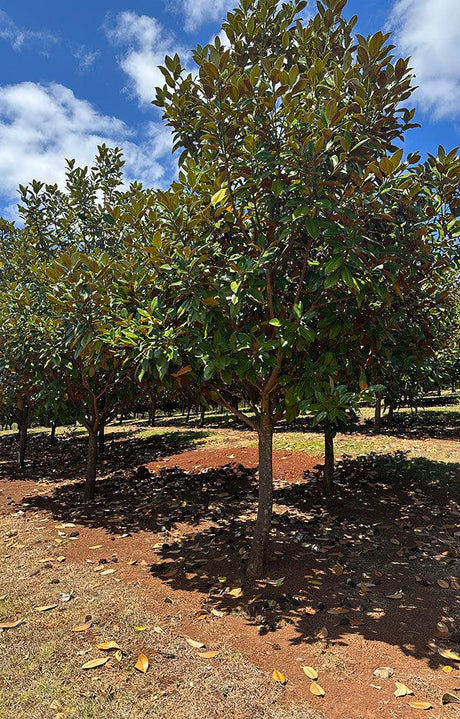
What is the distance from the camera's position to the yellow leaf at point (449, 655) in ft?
11.0

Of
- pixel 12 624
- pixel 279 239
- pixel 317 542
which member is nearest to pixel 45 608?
pixel 12 624

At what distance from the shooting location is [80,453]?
14.4m

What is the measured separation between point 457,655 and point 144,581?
3.24 m

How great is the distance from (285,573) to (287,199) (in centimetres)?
424

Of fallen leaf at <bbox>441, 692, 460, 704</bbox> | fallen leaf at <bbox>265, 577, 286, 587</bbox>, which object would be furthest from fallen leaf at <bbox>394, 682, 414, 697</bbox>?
fallen leaf at <bbox>265, 577, 286, 587</bbox>

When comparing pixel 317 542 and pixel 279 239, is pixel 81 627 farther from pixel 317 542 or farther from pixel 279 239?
pixel 279 239

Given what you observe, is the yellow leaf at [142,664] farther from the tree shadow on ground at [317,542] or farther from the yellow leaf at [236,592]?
the yellow leaf at [236,592]

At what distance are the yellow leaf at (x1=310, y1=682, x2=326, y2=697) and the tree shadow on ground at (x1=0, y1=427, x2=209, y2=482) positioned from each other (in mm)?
9146

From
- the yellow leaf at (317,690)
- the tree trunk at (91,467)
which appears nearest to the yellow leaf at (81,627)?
the yellow leaf at (317,690)

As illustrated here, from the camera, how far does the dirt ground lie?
10.3 feet

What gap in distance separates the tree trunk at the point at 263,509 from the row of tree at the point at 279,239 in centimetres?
2

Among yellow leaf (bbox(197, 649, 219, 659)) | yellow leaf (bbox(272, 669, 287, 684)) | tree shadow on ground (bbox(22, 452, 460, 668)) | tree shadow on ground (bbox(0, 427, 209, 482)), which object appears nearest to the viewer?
yellow leaf (bbox(272, 669, 287, 684))

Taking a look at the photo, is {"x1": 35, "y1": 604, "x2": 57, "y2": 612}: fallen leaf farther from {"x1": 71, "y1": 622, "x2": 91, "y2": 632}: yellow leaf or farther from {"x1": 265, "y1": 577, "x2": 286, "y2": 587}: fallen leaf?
{"x1": 265, "y1": 577, "x2": 286, "y2": 587}: fallen leaf

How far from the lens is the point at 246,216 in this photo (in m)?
4.41
